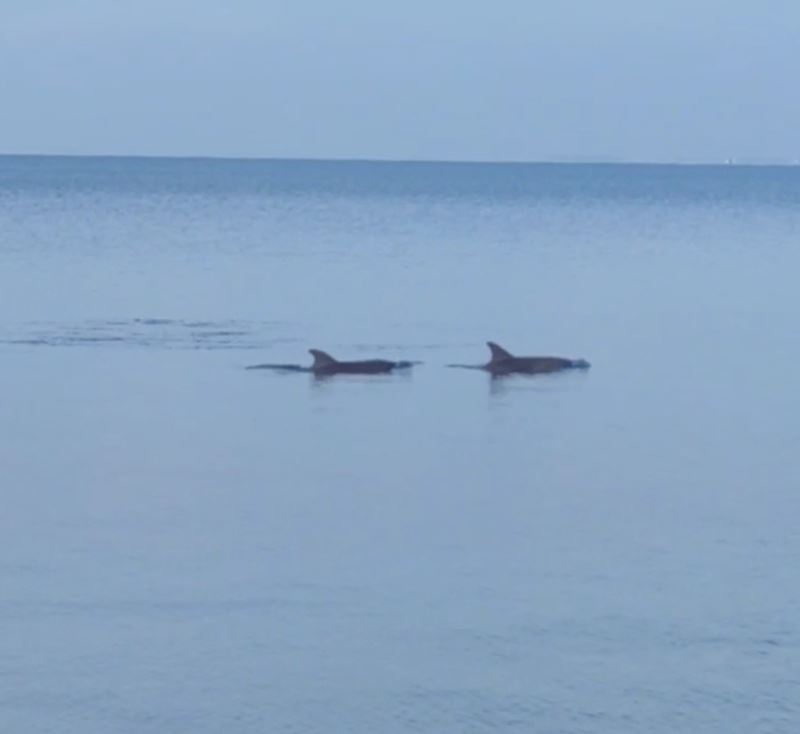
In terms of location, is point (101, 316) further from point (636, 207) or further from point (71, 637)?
point (636, 207)

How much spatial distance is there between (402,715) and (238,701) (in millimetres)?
854

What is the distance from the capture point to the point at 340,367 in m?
27.7

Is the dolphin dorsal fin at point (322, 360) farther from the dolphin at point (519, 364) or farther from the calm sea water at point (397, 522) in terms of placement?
the dolphin at point (519, 364)

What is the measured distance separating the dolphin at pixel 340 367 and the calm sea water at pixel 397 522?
13.6 inches

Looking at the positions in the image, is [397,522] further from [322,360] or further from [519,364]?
[519,364]

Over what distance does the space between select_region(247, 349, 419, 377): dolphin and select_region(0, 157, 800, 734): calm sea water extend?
346mm

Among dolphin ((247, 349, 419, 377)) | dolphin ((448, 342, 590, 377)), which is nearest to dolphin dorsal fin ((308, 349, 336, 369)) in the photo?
dolphin ((247, 349, 419, 377))

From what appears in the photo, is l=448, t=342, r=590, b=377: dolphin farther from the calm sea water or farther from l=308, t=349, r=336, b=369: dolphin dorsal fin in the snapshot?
l=308, t=349, r=336, b=369: dolphin dorsal fin

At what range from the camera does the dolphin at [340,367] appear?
90.1 feet

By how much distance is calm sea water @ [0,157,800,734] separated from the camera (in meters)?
13.6

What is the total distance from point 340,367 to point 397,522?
984 cm

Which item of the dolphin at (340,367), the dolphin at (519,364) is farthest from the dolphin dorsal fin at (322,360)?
the dolphin at (519,364)

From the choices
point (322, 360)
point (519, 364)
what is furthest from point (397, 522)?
point (519, 364)

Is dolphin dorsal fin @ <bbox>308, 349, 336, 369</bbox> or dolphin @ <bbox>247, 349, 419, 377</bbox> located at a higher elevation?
dolphin dorsal fin @ <bbox>308, 349, 336, 369</bbox>
